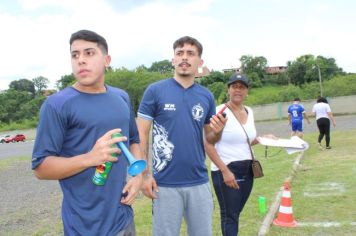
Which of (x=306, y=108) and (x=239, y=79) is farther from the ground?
(x=239, y=79)

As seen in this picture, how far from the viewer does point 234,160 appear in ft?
14.9

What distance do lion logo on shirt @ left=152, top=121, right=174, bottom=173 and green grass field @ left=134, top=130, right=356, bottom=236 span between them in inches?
93.4

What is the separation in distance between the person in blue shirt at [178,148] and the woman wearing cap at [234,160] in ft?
2.16

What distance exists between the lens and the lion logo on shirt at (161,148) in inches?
144

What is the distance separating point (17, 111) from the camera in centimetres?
8812

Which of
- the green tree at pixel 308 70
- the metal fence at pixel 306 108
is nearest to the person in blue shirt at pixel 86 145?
the metal fence at pixel 306 108

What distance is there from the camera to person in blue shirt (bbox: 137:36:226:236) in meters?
3.64

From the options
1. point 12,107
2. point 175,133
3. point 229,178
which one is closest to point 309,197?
point 229,178

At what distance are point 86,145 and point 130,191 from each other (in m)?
0.48

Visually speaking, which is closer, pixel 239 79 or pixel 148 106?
pixel 148 106

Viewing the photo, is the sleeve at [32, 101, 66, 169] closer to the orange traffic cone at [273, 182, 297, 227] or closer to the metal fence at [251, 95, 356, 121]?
Result: the orange traffic cone at [273, 182, 297, 227]

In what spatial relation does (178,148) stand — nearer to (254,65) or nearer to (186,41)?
(186,41)

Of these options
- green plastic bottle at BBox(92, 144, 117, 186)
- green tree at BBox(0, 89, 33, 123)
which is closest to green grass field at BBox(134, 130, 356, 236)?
green plastic bottle at BBox(92, 144, 117, 186)

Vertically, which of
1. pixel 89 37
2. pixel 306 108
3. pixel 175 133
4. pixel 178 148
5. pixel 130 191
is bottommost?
pixel 306 108
